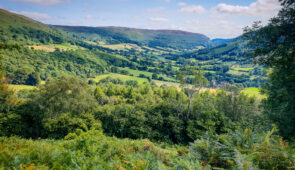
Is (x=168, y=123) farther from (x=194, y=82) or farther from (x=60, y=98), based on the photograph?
(x=60, y=98)

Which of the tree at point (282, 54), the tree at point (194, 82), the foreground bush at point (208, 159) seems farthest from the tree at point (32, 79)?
the tree at point (282, 54)

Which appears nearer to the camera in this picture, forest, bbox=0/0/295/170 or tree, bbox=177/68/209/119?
forest, bbox=0/0/295/170

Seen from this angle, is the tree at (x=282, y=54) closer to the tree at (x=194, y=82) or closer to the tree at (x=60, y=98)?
the tree at (x=194, y=82)

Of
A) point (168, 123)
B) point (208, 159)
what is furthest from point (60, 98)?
point (208, 159)

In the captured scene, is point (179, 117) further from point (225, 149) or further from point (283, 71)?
point (225, 149)

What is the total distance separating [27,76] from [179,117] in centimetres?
10011

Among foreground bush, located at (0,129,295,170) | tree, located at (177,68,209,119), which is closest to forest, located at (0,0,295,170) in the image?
foreground bush, located at (0,129,295,170)

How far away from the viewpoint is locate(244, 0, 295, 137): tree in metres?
9.45

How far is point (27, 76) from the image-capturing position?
3568 inches

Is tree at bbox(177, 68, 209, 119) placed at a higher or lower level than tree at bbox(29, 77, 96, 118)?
higher

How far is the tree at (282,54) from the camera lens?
945 centimetres

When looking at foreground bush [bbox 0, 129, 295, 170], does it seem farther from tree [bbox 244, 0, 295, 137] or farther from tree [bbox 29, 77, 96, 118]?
tree [bbox 29, 77, 96, 118]

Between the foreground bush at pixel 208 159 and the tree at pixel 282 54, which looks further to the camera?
the tree at pixel 282 54

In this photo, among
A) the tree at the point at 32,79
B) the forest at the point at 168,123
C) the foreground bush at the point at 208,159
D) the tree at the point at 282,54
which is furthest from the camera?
the tree at the point at 32,79
